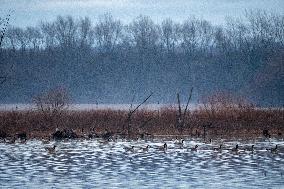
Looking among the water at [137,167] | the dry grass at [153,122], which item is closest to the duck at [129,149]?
the water at [137,167]

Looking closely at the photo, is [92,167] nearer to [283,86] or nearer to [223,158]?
[223,158]

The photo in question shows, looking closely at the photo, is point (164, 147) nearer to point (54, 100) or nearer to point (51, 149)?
point (51, 149)

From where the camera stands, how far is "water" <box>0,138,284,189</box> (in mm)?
13570

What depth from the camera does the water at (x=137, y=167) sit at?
534 inches

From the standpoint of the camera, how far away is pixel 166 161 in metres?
18.1

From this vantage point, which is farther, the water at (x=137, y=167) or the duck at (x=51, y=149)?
the duck at (x=51, y=149)

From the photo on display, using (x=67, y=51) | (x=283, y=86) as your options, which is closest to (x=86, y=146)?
(x=283, y=86)

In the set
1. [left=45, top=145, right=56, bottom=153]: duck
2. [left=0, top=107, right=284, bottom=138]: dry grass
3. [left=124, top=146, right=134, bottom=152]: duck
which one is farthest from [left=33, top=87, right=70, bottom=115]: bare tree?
[left=124, top=146, right=134, bottom=152]: duck

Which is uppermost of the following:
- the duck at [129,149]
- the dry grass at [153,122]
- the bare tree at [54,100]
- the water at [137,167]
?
the bare tree at [54,100]

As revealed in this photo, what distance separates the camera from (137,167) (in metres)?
16.6

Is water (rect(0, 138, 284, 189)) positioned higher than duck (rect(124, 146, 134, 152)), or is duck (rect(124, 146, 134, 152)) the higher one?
duck (rect(124, 146, 134, 152))

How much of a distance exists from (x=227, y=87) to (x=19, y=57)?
3790cm

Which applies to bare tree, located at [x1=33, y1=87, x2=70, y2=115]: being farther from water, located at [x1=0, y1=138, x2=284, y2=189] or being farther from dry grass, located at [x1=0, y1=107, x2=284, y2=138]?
water, located at [x1=0, y1=138, x2=284, y2=189]

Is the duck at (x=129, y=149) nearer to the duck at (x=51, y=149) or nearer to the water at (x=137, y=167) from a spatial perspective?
the water at (x=137, y=167)
